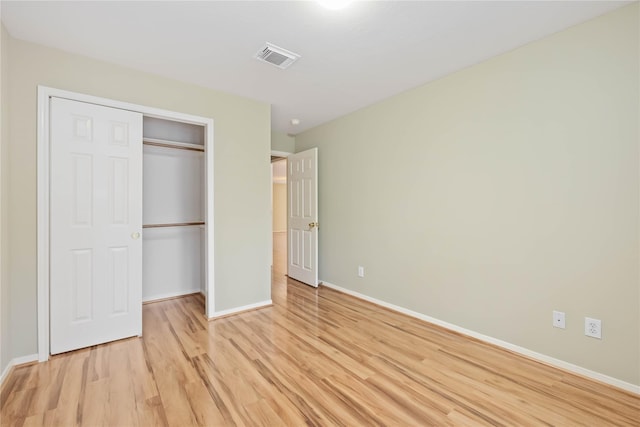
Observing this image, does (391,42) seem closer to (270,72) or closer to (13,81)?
(270,72)

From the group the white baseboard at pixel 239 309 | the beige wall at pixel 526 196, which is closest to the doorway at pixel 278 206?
the white baseboard at pixel 239 309

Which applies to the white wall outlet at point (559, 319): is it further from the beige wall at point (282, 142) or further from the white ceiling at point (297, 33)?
the beige wall at point (282, 142)

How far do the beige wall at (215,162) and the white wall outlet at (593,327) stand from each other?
293cm

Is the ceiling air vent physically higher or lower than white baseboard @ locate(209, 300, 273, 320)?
higher

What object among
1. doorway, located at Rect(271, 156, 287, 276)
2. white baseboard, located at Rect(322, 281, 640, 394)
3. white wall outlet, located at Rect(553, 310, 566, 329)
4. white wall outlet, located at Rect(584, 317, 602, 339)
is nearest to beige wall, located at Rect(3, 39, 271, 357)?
white baseboard, located at Rect(322, 281, 640, 394)

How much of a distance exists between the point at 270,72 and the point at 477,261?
2.60 m

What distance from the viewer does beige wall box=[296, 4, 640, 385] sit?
1.89 meters

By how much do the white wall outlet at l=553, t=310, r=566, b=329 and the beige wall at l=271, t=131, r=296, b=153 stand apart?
159 inches

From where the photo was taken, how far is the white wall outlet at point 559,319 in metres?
2.12

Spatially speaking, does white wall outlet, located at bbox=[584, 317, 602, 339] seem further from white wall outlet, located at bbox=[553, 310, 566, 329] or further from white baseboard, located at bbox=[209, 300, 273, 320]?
white baseboard, located at bbox=[209, 300, 273, 320]

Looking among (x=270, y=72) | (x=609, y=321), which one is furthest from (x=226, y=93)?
(x=609, y=321)

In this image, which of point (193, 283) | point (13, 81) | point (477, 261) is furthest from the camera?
point (193, 283)

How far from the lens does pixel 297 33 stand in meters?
2.11

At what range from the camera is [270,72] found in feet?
8.86
